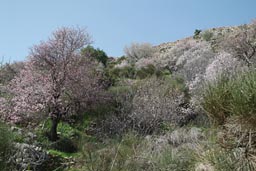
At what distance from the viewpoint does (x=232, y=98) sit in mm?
3900

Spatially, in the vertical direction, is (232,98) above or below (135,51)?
below

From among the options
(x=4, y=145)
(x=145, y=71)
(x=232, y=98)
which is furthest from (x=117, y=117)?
(x=232, y=98)

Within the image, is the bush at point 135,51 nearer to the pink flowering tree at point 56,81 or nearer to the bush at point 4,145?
the pink flowering tree at point 56,81

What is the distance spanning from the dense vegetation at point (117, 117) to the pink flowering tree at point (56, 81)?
1.8 inches

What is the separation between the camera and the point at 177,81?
78.8ft

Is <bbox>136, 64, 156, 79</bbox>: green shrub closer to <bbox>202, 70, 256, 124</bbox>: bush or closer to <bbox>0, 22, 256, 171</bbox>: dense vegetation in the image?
<bbox>0, 22, 256, 171</bbox>: dense vegetation

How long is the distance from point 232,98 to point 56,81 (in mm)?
13164

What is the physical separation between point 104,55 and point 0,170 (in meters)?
29.4

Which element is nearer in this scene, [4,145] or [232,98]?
[232,98]

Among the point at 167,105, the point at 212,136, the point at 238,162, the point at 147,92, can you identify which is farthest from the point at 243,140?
the point at 147,92

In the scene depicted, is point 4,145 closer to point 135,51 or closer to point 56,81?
point 56,81

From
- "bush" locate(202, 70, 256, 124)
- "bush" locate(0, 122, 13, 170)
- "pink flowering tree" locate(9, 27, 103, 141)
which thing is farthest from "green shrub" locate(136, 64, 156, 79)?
"bush" locate(202, 70, 256, 124)

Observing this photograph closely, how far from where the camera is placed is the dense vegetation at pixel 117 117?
395 centimetres

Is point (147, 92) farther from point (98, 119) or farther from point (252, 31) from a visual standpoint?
point (252, 31)
